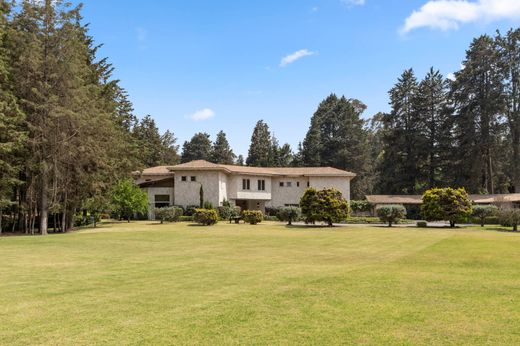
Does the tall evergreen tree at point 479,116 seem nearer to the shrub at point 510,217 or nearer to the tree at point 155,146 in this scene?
the shrub at point 510,217

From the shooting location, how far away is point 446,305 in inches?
287

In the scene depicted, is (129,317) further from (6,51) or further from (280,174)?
(280,174)

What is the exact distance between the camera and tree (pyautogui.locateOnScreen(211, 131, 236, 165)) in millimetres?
92438

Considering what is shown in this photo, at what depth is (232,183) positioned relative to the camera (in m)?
49.7

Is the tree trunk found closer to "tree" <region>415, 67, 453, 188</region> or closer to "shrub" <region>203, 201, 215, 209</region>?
"shrub" <region>203, 201, 215, 209</region>

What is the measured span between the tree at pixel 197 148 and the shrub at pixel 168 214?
179ft

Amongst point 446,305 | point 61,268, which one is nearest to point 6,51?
point 61,268

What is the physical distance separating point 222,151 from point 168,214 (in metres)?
53.3

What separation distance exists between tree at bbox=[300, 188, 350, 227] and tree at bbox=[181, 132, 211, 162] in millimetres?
62343

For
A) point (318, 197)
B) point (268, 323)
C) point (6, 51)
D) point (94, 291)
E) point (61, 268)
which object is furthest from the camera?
point (318, 197)

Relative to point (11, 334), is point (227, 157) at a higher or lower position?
higher

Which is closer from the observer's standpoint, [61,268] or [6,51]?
[61,268]

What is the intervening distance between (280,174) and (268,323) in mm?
46091

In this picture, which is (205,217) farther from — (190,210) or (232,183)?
(232,183)
